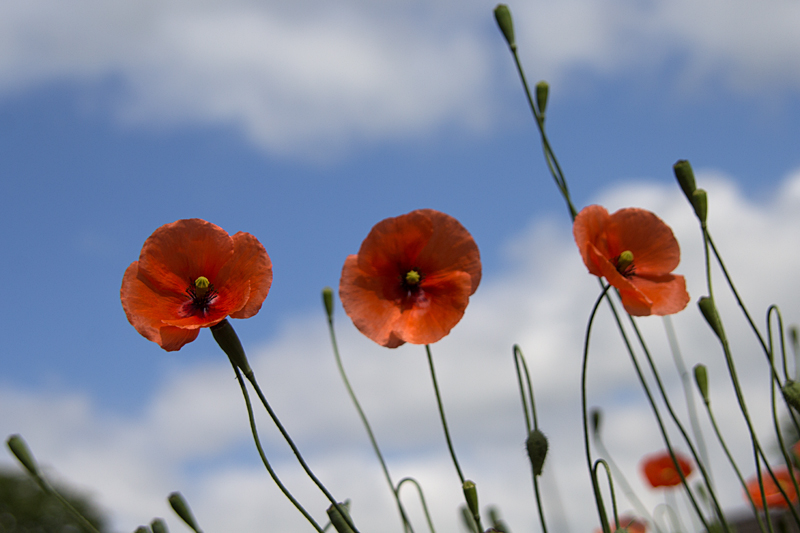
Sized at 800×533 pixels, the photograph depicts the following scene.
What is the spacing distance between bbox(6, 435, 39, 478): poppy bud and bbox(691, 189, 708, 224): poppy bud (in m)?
1.97

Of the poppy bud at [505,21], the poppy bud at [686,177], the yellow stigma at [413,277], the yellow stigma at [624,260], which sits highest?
the poppy bud at [505,21]

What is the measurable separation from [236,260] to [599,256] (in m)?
0.93

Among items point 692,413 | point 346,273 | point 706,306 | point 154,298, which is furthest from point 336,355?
point 692,413

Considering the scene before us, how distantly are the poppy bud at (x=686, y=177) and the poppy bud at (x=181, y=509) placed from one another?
1.66 metres

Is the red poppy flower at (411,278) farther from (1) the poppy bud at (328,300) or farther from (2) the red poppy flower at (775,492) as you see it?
(2) the red poppy flower at (775,492)

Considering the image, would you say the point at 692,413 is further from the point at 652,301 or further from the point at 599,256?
the point at 599,256

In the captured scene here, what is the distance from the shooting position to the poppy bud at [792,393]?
180 centimetres

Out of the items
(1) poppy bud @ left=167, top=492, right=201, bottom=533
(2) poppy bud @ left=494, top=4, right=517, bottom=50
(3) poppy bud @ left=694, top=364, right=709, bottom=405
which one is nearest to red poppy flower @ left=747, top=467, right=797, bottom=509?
(3) poppy bud @ left=694, top=364, right=709, bottom=405

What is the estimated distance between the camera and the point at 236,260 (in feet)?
5.39

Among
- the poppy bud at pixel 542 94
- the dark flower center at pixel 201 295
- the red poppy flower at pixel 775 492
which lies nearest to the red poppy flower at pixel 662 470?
the red poppy flower at pixel 775 492

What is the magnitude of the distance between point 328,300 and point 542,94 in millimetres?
1070

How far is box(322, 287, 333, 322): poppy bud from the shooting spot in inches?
99.7

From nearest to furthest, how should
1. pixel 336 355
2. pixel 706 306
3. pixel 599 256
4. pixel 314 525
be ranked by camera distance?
pixel 314 525, pixel 599 256, pixel 706 306, pixel 336 355

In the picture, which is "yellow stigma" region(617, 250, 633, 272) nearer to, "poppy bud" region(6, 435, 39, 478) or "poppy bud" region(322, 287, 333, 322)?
"poppy bud" region(322, 287, 333, 322)
